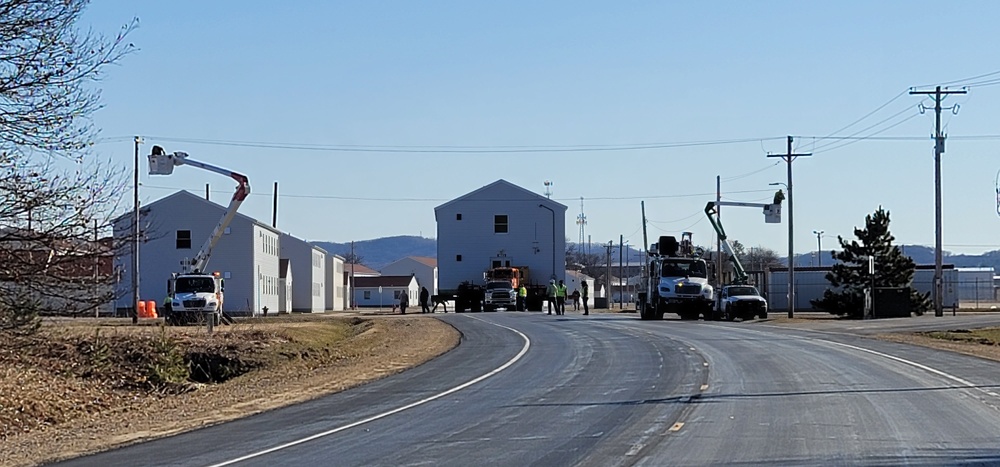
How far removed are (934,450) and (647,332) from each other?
2668cm

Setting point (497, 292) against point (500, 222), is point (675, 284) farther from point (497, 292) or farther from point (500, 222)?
point (500, 222)

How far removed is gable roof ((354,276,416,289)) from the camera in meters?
140

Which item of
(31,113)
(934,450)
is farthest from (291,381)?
(934,450)

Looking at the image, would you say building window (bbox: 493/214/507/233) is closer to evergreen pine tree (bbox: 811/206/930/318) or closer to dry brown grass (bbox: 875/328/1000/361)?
evergreen pine tree (bbox: 811/206/930/318)

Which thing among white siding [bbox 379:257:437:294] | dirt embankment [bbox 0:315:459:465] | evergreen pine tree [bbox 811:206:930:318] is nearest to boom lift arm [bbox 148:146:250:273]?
dirt embankment [bbox 0:315:459:465]

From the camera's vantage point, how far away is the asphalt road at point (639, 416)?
13328 millimetres

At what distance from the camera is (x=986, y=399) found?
19016mm

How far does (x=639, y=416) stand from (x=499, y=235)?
64534mm

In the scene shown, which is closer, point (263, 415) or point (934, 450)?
point (934, 450)

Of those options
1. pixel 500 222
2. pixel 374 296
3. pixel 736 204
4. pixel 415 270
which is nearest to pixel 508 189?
pixel 500 222

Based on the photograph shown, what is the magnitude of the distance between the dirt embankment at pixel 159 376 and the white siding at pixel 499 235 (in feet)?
126

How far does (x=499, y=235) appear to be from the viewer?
8138cm

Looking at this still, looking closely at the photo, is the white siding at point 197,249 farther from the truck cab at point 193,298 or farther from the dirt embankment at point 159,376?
the dirt embankment at point 159,376

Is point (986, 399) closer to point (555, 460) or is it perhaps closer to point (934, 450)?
point (934, 450)
